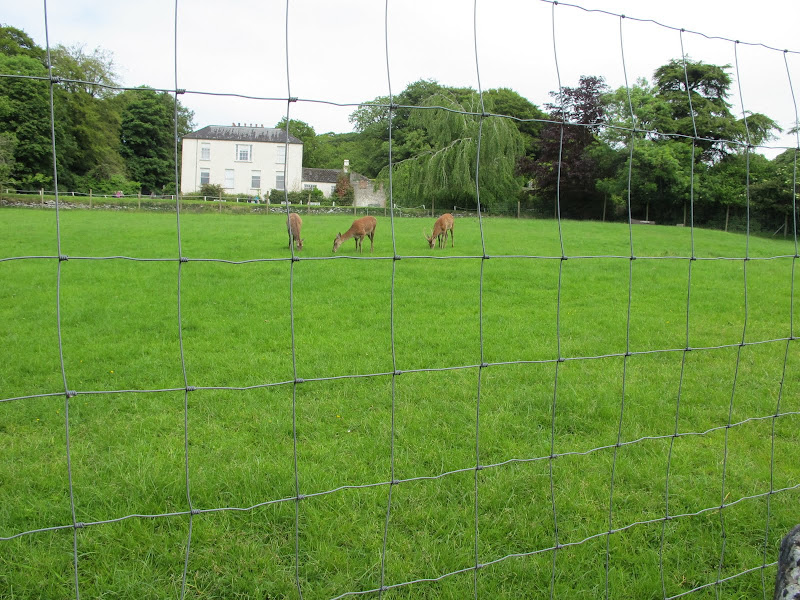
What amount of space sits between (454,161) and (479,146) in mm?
9883

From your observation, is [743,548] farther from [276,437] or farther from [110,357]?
[110,357]

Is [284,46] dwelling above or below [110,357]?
above

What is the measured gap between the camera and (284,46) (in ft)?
6.26

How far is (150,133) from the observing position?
2.20 metres

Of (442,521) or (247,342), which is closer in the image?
(442,521)

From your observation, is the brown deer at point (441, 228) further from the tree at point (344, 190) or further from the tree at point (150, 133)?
the tree at point (150, 133)

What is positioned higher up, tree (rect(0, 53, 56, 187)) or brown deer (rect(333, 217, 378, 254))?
tree (rect(0, 53, 56, 187))

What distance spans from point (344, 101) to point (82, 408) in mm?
2438

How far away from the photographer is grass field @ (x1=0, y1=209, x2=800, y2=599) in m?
2.13

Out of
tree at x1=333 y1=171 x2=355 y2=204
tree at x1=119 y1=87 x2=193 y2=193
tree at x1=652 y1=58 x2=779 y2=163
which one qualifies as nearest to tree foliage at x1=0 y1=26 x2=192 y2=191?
tree at x1=119 y1=87 x2=193 y2=193

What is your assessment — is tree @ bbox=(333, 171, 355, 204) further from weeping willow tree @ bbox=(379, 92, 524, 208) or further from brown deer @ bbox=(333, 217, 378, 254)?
brown deer @ bbox=(333, 217, 378, 254)

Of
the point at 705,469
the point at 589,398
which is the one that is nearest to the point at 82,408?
the point at 589,398

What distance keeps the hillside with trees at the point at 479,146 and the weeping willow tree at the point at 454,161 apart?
44mm

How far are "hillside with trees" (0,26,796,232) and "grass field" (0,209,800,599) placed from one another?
0.58m
